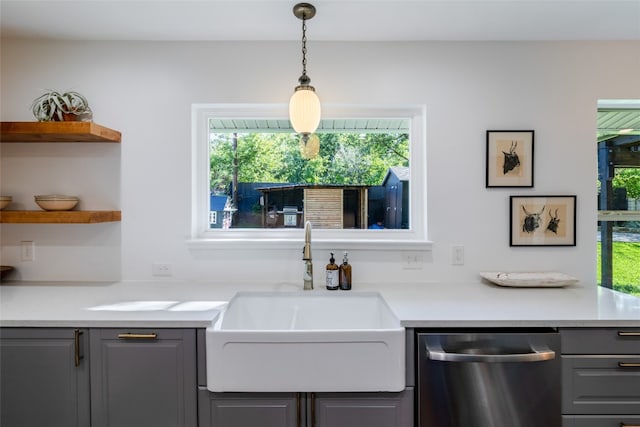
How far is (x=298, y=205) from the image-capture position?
6.93 ft

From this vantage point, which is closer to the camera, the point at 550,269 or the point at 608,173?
the point at 550,269

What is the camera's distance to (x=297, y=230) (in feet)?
6.87

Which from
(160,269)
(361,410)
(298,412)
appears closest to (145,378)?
(298,412)

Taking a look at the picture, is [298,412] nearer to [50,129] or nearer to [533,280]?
[533,280]

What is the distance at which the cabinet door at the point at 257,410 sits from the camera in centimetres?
133

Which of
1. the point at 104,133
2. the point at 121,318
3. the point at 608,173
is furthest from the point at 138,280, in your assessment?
the point at 608,173

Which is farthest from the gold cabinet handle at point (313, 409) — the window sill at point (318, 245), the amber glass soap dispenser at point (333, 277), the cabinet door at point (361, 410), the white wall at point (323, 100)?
the window sill at point (318, 245)

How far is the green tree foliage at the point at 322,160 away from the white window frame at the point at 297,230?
0.09 metres

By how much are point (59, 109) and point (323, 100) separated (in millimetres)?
1407

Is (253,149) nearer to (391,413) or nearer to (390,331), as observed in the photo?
(390,331)

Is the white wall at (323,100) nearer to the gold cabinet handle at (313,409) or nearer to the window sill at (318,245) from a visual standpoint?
the window sill at (318,245)

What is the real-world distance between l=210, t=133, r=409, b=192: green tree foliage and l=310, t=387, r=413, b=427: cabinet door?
1.21 m

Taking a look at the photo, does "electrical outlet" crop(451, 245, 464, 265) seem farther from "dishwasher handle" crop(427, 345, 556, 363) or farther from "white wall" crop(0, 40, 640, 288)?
"dishwasher handle" crop(427, 345, 556, 363)

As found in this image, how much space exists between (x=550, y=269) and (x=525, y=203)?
42 cm
